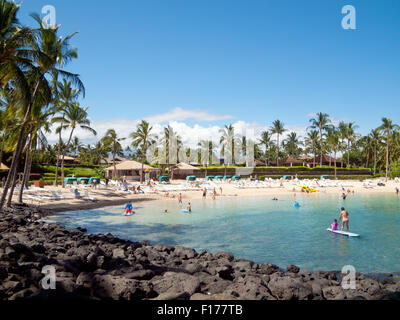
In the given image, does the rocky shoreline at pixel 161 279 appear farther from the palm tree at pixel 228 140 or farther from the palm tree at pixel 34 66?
the palm tree at pixel 228 140

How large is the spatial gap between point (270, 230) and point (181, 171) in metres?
36.3

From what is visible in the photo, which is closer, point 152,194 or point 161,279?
point 161,279

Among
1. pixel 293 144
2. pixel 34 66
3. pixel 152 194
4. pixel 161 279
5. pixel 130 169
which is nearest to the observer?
pixel 161 279

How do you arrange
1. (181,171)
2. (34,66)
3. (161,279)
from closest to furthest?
1. (161,279)
2. (34,66)
3. (181,171)

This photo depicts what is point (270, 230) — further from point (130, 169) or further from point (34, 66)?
point (130, 169)

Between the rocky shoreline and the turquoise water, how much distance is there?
83.8 inches

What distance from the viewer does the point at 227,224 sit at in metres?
19.0

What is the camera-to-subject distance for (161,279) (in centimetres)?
746

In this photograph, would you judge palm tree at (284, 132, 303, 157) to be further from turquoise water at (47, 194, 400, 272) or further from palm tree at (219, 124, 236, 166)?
turquoise water at (47, 194, 400, 272)

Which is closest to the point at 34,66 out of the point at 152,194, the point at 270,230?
the point at 270,230

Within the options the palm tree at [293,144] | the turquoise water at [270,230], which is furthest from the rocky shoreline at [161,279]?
the palm tree at [293,144]

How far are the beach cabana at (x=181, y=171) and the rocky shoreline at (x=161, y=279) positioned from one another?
40798 millimetres

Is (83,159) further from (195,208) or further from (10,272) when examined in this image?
(10,272)

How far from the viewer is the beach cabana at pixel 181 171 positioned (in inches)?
2052
